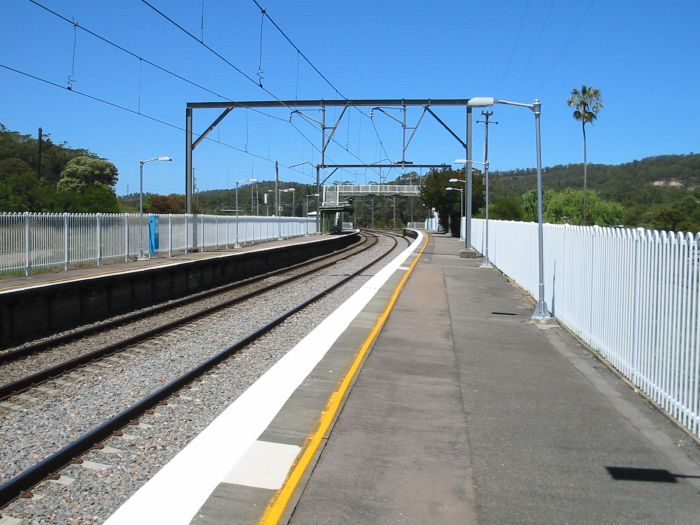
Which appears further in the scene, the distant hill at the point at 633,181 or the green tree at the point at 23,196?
the distant hill at the point at 633,181

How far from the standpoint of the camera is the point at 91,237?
80.5 feet

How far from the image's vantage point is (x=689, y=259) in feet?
22.5

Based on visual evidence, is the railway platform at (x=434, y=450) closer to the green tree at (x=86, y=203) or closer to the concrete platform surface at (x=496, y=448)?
the concrete platform surface at (x=496, y=448)

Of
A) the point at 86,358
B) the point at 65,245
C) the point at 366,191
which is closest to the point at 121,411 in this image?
the point at 86,358

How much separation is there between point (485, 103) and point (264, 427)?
1131cm

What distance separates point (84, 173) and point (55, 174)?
9785 millimetres

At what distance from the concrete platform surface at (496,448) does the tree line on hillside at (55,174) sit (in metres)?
38.2

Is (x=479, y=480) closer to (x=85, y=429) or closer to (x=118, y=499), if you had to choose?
(x=118, y=499)

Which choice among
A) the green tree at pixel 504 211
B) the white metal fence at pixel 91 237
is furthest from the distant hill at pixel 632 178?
the white metal fence at pixel 91 237

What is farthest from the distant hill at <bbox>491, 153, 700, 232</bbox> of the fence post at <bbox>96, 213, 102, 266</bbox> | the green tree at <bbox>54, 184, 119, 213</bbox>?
the fence post at <bbox>96, 213, 102, 266</bbox>

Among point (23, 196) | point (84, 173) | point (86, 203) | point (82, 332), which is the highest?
point (84, 173)

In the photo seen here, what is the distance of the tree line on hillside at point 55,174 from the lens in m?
44.8

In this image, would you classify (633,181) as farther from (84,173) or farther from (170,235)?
(170,235)

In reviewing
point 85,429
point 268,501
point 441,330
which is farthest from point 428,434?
point 441,330
